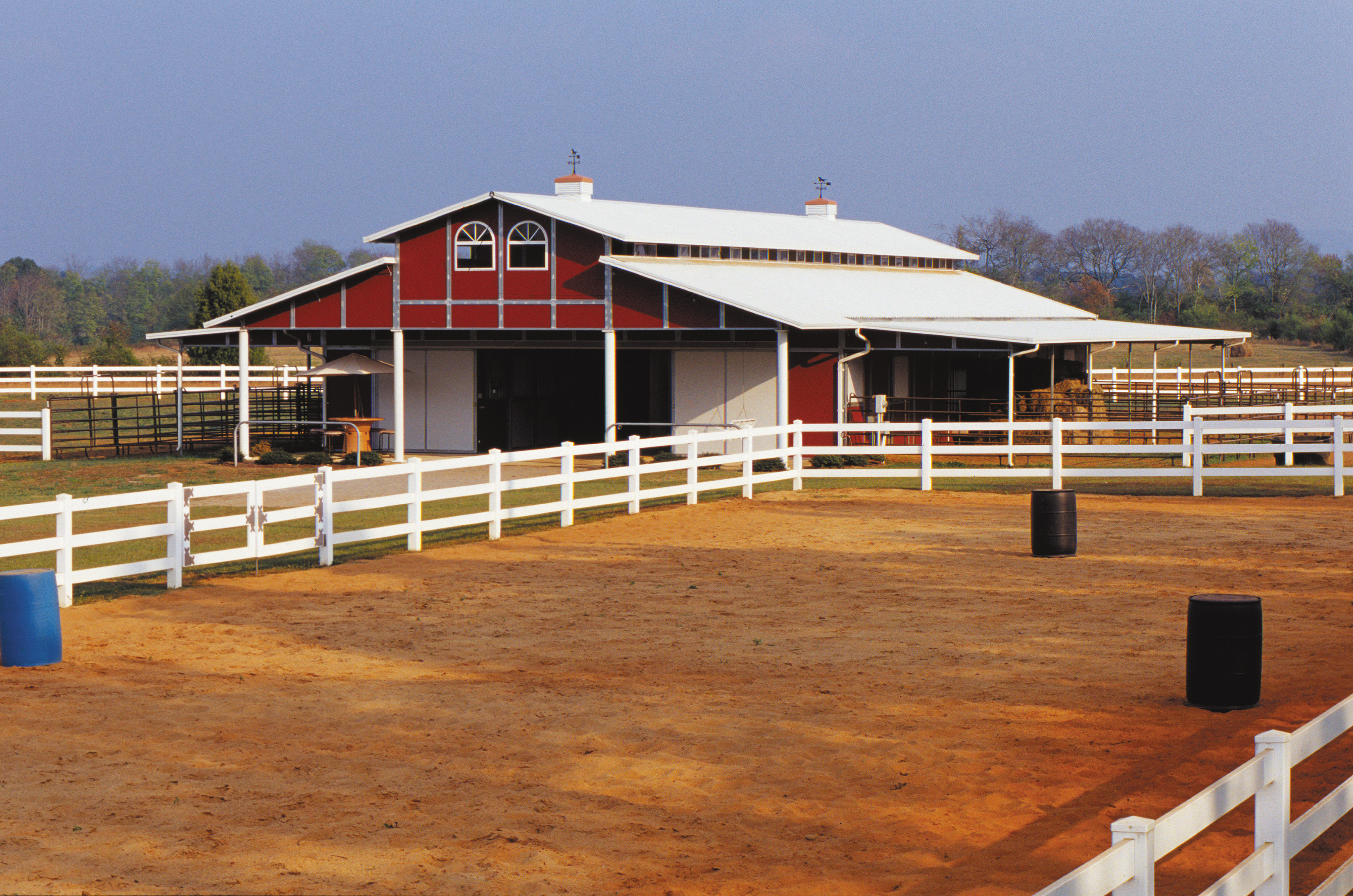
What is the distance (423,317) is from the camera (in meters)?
32.1

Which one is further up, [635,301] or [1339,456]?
[635,301]

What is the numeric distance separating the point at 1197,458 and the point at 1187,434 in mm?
1735

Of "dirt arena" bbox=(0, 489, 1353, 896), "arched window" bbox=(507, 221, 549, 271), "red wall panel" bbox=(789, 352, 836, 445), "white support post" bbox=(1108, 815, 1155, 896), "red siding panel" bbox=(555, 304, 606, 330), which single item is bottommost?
"dirt arena" bbox=(0, 489, 1353, 896)

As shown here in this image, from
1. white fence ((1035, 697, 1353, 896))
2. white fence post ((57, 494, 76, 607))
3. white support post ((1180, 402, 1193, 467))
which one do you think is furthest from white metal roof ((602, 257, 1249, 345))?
white fence ((1035, 697, 1353, 896))

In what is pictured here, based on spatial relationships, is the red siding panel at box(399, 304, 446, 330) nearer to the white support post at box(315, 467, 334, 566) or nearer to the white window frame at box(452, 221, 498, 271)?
the white window frame at box(452, 221, 498, 271)

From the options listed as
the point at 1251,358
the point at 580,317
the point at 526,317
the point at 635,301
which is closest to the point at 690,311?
the point at 635,301

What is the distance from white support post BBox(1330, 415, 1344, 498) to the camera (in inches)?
869

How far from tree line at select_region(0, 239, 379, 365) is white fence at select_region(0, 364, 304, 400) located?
21.0 meters

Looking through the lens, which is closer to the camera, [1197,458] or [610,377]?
[1197,458]

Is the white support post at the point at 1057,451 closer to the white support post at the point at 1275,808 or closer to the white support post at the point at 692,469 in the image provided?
the white support post at the point at 692,469

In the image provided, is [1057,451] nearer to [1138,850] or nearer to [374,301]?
[374,301]

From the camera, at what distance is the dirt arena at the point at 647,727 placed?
6484 mm

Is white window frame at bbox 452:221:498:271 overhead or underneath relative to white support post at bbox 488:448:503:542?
overhead

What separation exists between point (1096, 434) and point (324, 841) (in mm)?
29042
